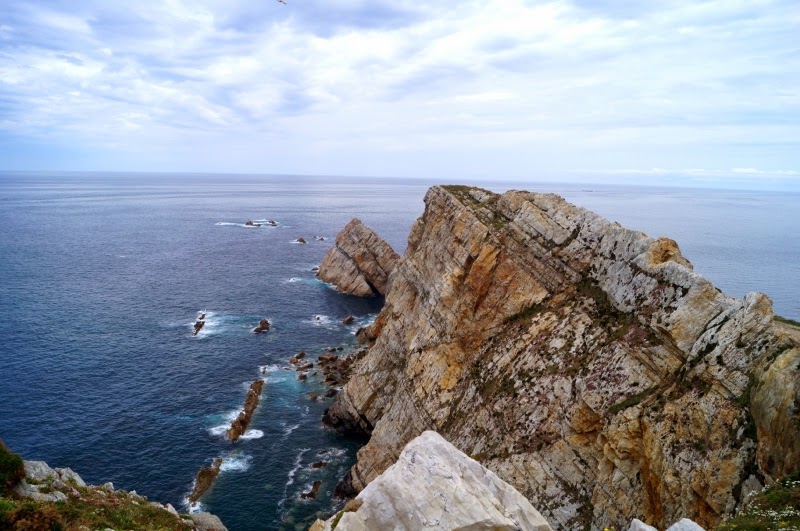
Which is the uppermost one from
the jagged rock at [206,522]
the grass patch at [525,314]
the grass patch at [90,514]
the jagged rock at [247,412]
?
the grass patch at [525,314]

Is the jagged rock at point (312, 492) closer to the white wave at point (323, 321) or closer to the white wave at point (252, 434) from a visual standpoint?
the white wave at point (252, 434)

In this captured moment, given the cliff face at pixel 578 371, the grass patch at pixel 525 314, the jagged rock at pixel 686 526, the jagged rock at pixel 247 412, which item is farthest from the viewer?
the jagged rock at pixel 247 412

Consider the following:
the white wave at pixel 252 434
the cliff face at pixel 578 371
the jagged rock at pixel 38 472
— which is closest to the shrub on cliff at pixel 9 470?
the jagged rock at pixel 38 472

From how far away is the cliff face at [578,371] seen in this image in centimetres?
2625

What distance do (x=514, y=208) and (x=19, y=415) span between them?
211ft

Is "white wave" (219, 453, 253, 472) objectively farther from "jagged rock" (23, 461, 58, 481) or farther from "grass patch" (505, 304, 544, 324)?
"grass patch" (505, 304, 544, 324)

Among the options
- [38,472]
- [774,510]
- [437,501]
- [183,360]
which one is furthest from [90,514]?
[183,360]

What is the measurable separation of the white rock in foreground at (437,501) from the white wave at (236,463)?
A: 3830 centimetres

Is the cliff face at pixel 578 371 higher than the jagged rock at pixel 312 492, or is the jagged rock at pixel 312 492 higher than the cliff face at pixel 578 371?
the cliff face at pixel 578 371

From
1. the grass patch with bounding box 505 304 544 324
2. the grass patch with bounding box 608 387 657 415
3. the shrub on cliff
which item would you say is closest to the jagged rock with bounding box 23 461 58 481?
the shrub on cliff

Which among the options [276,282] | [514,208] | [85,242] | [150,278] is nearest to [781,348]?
[514,208]

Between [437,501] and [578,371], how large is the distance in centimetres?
2313

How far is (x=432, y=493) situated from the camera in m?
19.4

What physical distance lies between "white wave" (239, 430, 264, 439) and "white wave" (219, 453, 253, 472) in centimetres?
348
